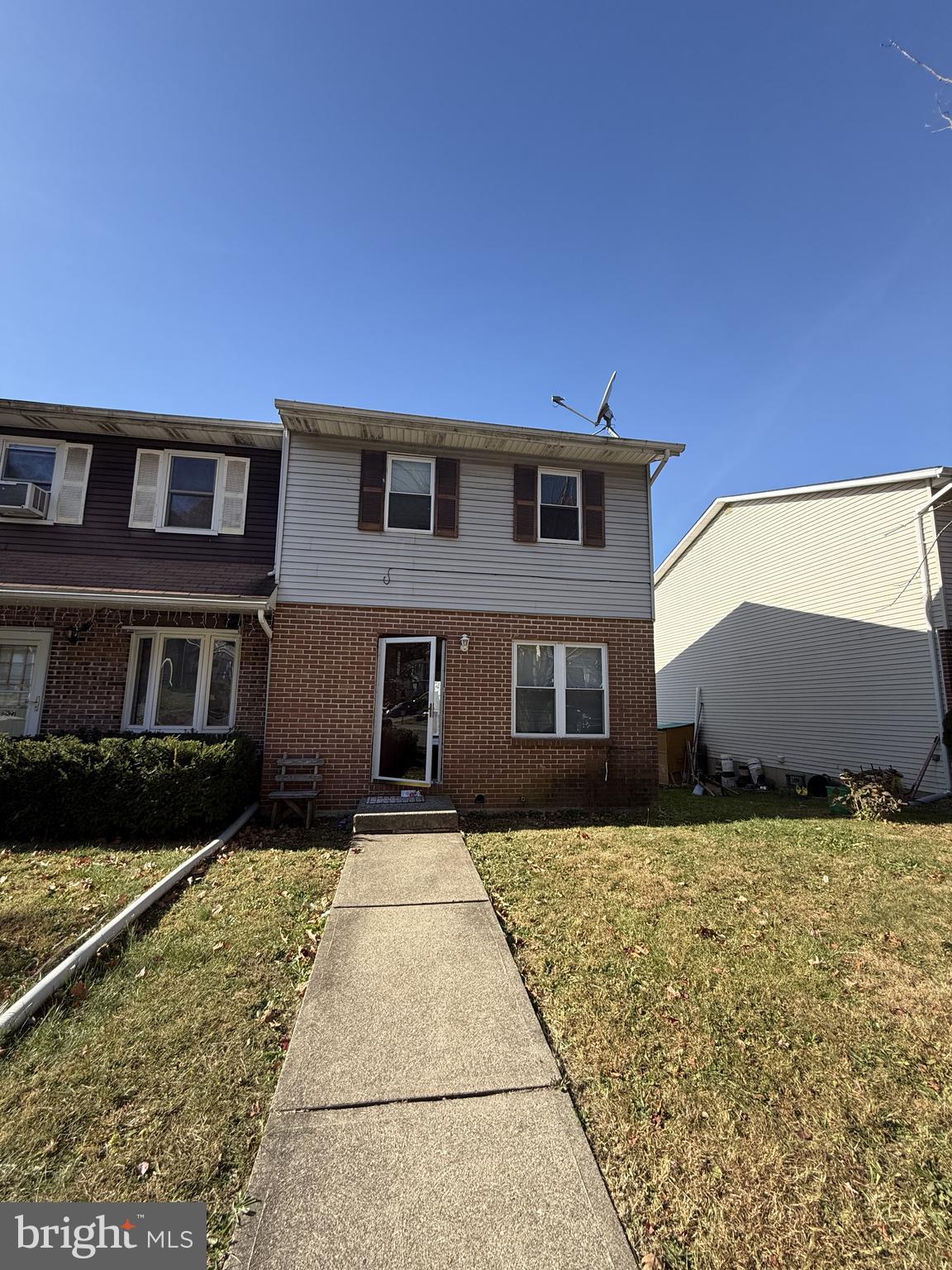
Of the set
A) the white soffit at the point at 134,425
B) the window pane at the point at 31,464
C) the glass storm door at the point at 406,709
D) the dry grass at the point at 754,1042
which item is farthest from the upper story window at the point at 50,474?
the dry grass at the point at 754,1042

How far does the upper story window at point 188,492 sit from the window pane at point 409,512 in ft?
8.87

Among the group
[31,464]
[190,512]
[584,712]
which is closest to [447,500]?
[584,712]

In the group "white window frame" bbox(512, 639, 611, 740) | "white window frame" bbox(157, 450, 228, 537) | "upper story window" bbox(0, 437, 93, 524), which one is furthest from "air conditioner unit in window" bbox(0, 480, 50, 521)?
"white window frame" bbox(512, 639, 611, 740)

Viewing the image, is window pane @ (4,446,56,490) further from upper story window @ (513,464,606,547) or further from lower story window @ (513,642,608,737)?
lower story window @ (513,642,608,737)

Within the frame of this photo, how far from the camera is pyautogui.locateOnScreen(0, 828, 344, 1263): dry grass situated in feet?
6.93

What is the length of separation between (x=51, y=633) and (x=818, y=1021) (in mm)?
10469

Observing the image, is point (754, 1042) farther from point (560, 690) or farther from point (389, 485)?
point (389, 485)

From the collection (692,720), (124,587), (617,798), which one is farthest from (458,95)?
(692,720)

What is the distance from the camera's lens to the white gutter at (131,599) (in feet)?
24.5

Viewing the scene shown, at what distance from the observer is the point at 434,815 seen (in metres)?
7.29

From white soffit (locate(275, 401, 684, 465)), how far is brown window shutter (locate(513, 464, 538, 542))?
0.36m

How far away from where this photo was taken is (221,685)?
29.1 ft

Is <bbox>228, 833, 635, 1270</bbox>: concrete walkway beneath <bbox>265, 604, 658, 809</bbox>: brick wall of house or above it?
beneath

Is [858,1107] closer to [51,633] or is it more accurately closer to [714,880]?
[714,880]
